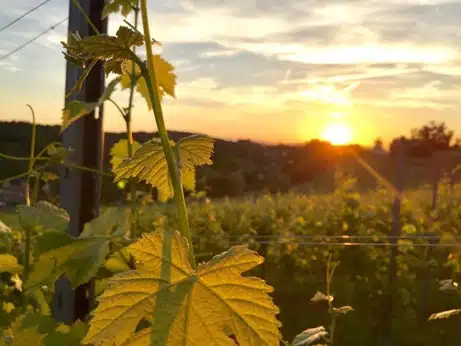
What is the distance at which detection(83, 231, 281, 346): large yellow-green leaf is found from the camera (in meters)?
0.64

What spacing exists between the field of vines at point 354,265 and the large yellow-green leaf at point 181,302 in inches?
154

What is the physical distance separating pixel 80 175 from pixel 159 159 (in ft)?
5.90

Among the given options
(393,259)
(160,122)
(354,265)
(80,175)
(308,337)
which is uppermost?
(160,122)

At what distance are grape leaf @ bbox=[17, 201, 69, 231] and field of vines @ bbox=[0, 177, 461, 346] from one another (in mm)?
2988

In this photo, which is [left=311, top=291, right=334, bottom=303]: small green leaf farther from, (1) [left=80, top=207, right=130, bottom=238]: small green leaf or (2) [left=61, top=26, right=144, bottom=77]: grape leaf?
(2) [left=61, top=26, right=144, bottom=77]: grape leaf

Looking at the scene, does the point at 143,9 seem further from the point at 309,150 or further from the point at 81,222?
the point at 309,150

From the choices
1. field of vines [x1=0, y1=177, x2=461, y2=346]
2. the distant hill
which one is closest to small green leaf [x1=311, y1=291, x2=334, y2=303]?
field of vines [x1=0, y1=177, x2=461, y2=346]

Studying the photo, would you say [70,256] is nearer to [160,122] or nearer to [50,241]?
[50,241]

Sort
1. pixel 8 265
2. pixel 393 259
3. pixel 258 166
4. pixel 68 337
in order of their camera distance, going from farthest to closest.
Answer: pixel 258 166 < pixel 393 259 < pixel 8 265 < pixel 68 337

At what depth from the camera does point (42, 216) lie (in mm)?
1546

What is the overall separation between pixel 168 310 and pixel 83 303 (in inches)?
79.6

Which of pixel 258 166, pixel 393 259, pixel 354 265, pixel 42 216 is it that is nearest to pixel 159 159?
pixel 42 216

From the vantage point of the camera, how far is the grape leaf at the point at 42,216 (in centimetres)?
152

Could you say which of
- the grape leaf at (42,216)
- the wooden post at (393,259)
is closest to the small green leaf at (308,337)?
the grape leaf at (42,216)
